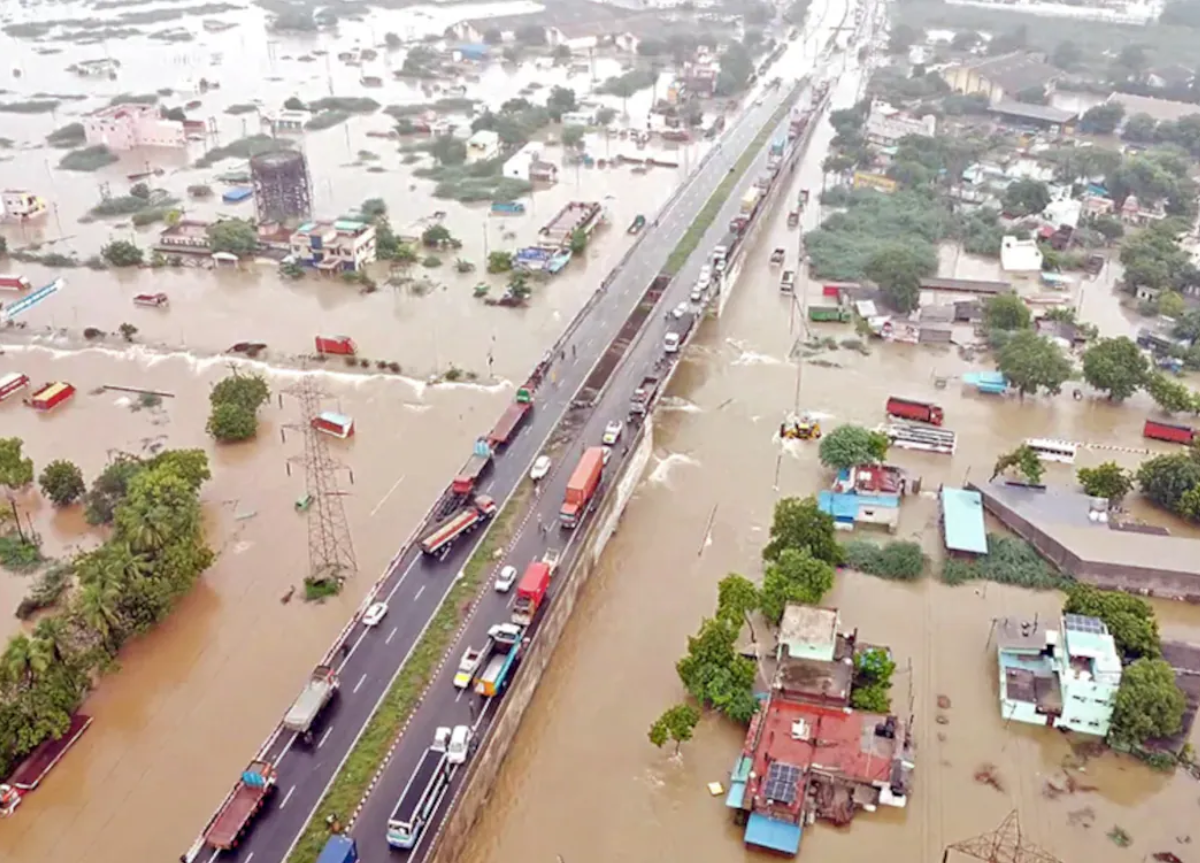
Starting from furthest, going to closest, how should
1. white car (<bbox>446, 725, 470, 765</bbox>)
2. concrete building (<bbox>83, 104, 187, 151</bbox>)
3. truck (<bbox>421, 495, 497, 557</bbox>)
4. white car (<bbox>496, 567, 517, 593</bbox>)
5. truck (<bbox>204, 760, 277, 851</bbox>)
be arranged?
concrete building (<bbox>83, 104, 187, 151</bbox>), truck (<bbox>421, 495, 497, 557</bbox>), white car (<bbox>496, 567, 517, 593</bbox>), white car (<bbox>446, 725, 470, 765</bbox>), truck (<bbox>204, 760, 277, 851</bbox>)

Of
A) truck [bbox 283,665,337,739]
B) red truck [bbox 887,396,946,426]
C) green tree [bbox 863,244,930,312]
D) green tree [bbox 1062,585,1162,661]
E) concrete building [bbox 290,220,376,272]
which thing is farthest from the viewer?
concrete building [bbox 290,220,376,272]

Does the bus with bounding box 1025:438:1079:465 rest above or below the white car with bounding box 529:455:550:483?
below

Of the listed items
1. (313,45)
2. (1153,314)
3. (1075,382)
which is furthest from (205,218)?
(313,45)

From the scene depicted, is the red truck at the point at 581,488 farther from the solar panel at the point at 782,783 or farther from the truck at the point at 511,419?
the solar panel at the point at 782,783

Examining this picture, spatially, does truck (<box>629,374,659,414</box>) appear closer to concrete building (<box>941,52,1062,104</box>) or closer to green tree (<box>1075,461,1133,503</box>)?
green tree (<box>1075,461,1133,503</box>)

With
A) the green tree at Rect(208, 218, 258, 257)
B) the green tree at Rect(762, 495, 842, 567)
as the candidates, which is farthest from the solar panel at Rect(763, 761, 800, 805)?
the green tree at Rect(208, 218, 258, 257)

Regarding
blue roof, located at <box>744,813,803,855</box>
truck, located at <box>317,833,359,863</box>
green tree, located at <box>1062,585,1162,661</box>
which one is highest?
green tree, located at <box>1062,585,1162,661</box>

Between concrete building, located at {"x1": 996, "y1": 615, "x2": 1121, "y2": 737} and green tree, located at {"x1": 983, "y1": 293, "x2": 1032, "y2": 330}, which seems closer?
concrete building, located at {"x1": 996, "y1": 615, "x2": 1121, "y2": 737}

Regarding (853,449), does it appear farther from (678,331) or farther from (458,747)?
(458,747)

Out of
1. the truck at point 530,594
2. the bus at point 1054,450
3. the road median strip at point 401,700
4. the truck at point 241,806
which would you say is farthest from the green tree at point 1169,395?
the truck at point 241,806
